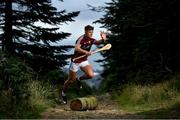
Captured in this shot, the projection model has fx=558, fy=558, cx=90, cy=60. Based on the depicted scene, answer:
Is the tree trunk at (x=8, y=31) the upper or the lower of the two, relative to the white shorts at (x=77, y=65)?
upper

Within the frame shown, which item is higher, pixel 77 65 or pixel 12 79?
pixel 77 65

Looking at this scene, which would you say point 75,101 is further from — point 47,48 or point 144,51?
point 47,48

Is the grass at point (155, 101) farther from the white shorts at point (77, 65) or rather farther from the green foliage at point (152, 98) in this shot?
the white shorts at point (77, 65)

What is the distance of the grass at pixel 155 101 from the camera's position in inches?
517

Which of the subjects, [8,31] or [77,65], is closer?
[77,65]

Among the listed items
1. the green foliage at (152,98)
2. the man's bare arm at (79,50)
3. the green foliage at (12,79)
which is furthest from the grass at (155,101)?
the green foliage at (12,79)

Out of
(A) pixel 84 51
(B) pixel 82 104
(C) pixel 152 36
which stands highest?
(C) pixel 152 36

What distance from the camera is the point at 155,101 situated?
1602cm

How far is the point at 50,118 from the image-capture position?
11789 millimetres

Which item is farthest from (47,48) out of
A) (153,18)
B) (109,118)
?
(109,118)

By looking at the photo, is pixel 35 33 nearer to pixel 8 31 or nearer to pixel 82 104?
pixel 8 31

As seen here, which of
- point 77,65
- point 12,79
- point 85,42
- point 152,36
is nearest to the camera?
point 12,79

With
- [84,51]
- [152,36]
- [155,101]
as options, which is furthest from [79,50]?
[152,36]

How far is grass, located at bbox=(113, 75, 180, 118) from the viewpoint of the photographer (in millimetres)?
13133
